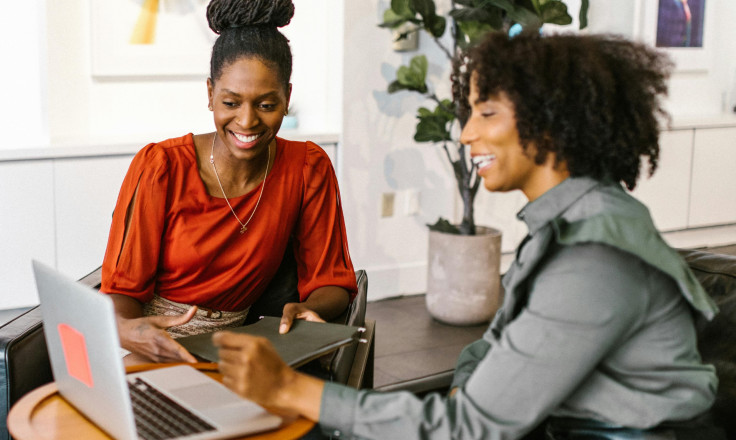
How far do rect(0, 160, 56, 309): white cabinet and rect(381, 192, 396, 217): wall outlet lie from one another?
1.60 meters

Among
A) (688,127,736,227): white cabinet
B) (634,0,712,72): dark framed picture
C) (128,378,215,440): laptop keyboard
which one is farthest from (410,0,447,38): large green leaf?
(128,378,215,440): laptop keyboard

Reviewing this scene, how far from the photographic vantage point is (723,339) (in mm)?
1588

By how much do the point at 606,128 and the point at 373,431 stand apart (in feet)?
1.88

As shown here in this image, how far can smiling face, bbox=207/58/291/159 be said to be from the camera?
1821 millimetres

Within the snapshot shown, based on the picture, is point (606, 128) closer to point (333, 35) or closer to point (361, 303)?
point (361, 303)

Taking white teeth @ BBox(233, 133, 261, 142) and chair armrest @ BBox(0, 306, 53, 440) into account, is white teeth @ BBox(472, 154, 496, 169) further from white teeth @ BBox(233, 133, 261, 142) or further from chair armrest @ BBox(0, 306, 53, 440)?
chair armrest @ BBox(0, 306, 53, 440)

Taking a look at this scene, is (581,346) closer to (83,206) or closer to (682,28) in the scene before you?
(83,206)

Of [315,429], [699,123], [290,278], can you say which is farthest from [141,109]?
[699,123]

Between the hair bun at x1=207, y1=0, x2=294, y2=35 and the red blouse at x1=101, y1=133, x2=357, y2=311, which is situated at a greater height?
the hair bun at x1=207, y1=0, x2=294, y2=35

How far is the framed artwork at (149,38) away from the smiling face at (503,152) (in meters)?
2.63

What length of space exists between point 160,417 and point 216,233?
76 centimetres

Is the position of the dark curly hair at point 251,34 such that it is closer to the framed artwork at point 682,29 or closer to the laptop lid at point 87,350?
the laptop lid at point 87,350

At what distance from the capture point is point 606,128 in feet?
3.98

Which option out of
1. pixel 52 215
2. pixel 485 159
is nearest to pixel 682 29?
pixel 52 215
